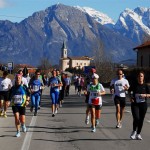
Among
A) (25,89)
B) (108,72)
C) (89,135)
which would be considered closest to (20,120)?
(25,89)

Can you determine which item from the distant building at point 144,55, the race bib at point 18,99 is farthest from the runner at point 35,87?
the distant building at point 144,55

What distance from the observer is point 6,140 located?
11.4 metres

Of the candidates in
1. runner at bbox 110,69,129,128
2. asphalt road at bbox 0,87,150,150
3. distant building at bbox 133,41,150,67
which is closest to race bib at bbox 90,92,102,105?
asphalt road at bbox 0,87,150,150

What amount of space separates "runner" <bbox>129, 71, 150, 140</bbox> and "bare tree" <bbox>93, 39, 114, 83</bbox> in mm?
66765

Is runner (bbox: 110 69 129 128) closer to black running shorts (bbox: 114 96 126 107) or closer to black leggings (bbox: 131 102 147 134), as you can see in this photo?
black running shorts (bbox: 114 96 126 107)

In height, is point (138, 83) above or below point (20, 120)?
above

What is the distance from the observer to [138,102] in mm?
11742

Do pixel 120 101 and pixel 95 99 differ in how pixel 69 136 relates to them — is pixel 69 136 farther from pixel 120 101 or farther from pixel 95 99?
pixel 120 101

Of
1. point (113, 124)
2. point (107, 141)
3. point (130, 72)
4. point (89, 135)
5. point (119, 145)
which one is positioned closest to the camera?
point (119, 145)

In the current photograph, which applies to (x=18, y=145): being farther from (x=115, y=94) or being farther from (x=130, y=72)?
(x=130, y=72)

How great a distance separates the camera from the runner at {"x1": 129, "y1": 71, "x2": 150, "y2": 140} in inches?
458

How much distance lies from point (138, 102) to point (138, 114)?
0.97 feet

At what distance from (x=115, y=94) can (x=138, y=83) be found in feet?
8.52

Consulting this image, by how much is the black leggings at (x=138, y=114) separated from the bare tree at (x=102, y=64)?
219 ft
